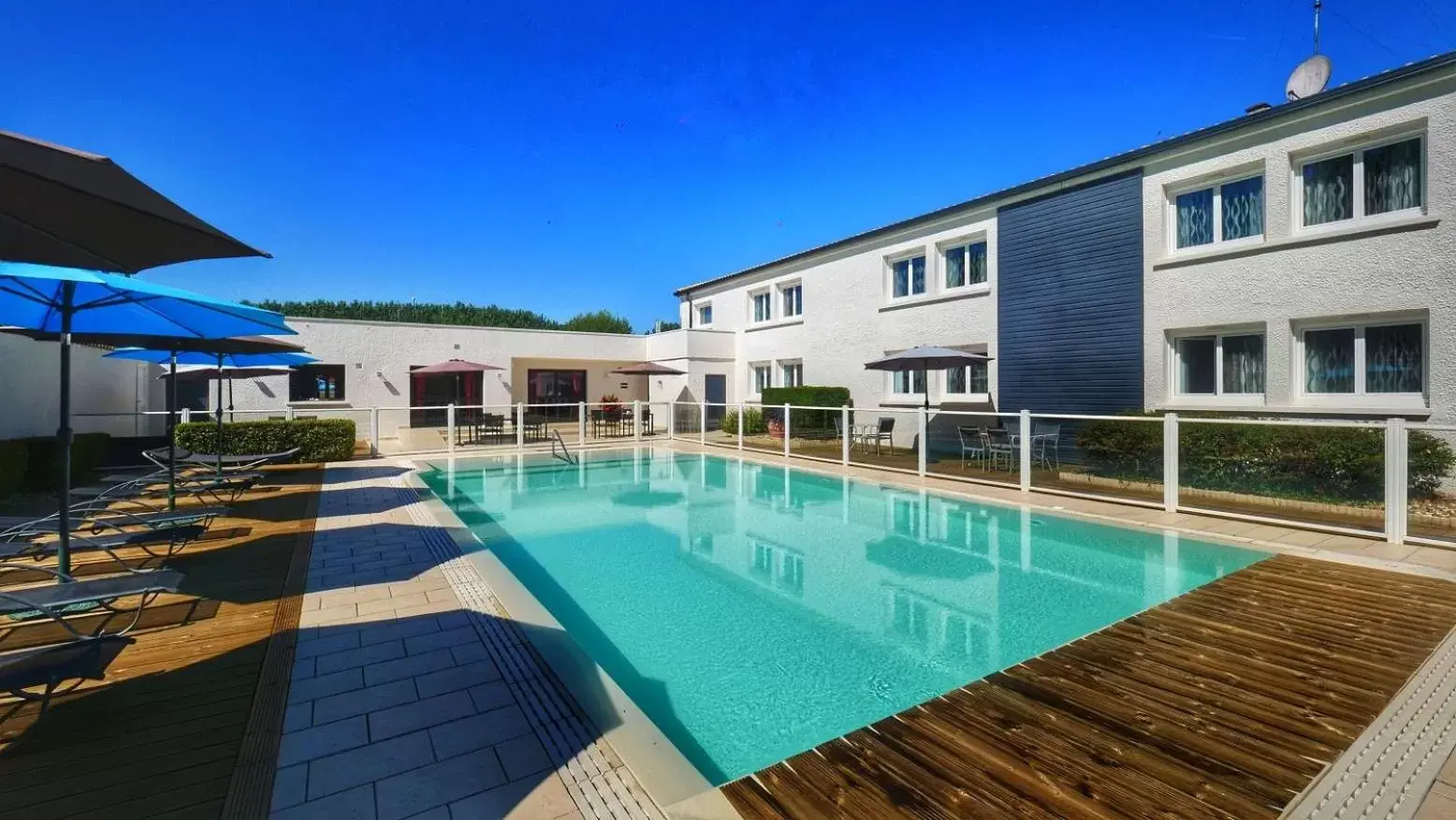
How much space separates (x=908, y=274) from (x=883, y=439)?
477 centimetres

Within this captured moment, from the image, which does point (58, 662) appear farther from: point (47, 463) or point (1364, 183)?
point (1364, 183)

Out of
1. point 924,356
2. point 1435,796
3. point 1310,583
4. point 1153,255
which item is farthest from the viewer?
point 924,356

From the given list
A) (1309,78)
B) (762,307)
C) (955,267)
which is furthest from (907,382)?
(1309,78)

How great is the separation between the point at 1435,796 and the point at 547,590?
5818mm

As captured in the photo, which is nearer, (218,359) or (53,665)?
(53,665)

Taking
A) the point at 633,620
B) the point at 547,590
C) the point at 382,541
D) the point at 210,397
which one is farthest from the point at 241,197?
the point at 633,620

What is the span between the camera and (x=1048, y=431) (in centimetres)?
1027

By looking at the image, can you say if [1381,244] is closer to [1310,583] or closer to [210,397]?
[1310,583]

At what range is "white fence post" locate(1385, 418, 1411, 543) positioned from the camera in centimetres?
624

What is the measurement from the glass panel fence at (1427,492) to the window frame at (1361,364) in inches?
88.6

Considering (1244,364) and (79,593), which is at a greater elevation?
(1244,364)

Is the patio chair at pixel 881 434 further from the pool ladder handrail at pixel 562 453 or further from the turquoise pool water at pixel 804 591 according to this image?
the pool ladder handrail at pixel 562 453

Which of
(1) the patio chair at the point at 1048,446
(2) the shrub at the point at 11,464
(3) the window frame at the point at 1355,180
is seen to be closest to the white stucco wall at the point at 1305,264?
(3) the window frame at the point at 1355,180

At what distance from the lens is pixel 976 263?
48.1ft
